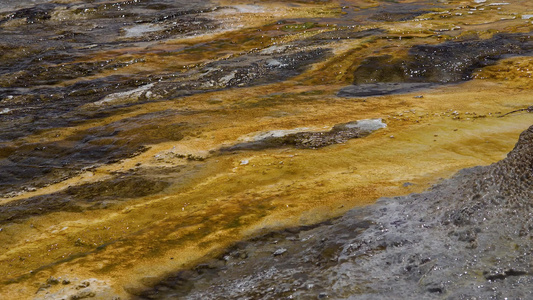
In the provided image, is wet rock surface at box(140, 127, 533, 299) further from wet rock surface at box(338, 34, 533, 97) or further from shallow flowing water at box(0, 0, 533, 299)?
wet rock surface at box(338, 34, 533, 97)

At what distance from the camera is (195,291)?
14.7 ft

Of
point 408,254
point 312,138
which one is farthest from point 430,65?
point 408,254

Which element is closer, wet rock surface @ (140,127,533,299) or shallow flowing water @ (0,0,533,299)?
wet rock surface @ (140,127,533,299)

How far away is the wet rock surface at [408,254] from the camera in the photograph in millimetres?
3660

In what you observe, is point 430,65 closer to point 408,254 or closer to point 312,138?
point 312,138

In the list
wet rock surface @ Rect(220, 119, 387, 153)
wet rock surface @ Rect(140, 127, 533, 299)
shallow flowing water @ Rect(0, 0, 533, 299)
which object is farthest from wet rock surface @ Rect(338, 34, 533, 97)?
wet rock surface @ Rect(140, 127, 533, 299)

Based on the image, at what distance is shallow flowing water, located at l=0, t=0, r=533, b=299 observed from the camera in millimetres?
5344

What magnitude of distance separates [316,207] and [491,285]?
228cm

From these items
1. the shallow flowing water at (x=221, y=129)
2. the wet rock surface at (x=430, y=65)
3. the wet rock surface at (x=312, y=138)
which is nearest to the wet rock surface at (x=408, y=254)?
the shallow flowing water at (x=221, y=129)

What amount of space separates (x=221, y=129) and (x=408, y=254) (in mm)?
4872

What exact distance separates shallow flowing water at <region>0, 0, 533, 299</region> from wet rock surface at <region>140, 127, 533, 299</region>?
0.46 feet

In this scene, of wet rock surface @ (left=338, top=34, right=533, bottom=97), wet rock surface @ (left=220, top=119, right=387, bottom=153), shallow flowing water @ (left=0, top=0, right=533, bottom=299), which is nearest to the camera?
shallow flowing water @ (left=0, top=0, right=533, bottom=299)

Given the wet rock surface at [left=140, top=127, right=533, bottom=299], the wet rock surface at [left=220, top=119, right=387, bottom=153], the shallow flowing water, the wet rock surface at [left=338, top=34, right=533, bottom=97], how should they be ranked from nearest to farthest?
the wet rock surface at [left=140, top=127, right=533, bottom=299] → the shallow flowing water → the wet rock surface at [left=220, top=119, right=387, bottom=153] → the wet rock surface at [left=338, top=34, right=533, bottom=97]

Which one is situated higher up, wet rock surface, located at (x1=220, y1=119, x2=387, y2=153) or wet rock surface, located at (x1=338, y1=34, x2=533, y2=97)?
wet rock surface, located at (x1=338, y1=34, x2=533, y2=97)
